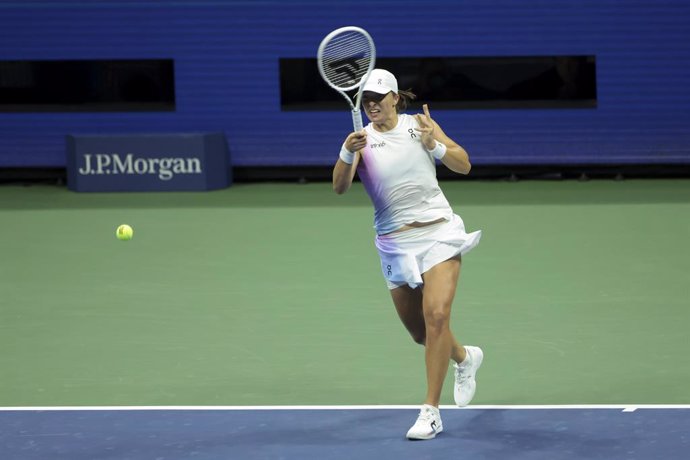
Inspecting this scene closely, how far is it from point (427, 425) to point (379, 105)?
1736mm

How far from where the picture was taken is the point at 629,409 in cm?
743

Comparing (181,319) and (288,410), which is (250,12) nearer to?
(181,319)

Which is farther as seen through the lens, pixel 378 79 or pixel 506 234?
pixel 506 234

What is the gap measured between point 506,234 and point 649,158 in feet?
15.8

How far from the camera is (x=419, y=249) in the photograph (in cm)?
721

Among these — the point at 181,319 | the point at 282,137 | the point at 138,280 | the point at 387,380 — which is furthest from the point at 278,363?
the point at 282,137

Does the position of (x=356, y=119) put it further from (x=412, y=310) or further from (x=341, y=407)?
(x=341, y=407)

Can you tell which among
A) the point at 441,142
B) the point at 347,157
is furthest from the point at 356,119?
the point at 441,142

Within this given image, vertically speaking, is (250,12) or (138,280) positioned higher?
(250,12)

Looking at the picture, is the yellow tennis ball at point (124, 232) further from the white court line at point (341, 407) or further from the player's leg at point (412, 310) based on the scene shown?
the player's leg at point (412, 310)

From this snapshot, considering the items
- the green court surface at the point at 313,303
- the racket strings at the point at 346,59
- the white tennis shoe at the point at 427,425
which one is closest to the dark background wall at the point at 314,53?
the green court surface at the point at 313,303

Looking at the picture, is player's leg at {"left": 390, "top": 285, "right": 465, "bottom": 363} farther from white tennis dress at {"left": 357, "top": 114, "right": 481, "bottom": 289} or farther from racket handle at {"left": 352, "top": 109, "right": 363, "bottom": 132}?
racket handle at {"left": 352, "top": 109, "right": 363, "bottom": 132}

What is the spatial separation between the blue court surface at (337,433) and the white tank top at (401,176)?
1.13 metres

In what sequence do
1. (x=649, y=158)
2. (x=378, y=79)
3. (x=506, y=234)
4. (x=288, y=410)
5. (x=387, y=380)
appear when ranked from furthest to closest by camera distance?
(x=649, y=158), (x=506, y=234), (x=387, y=380), (x=288, y=410), (x=378, y=79)
